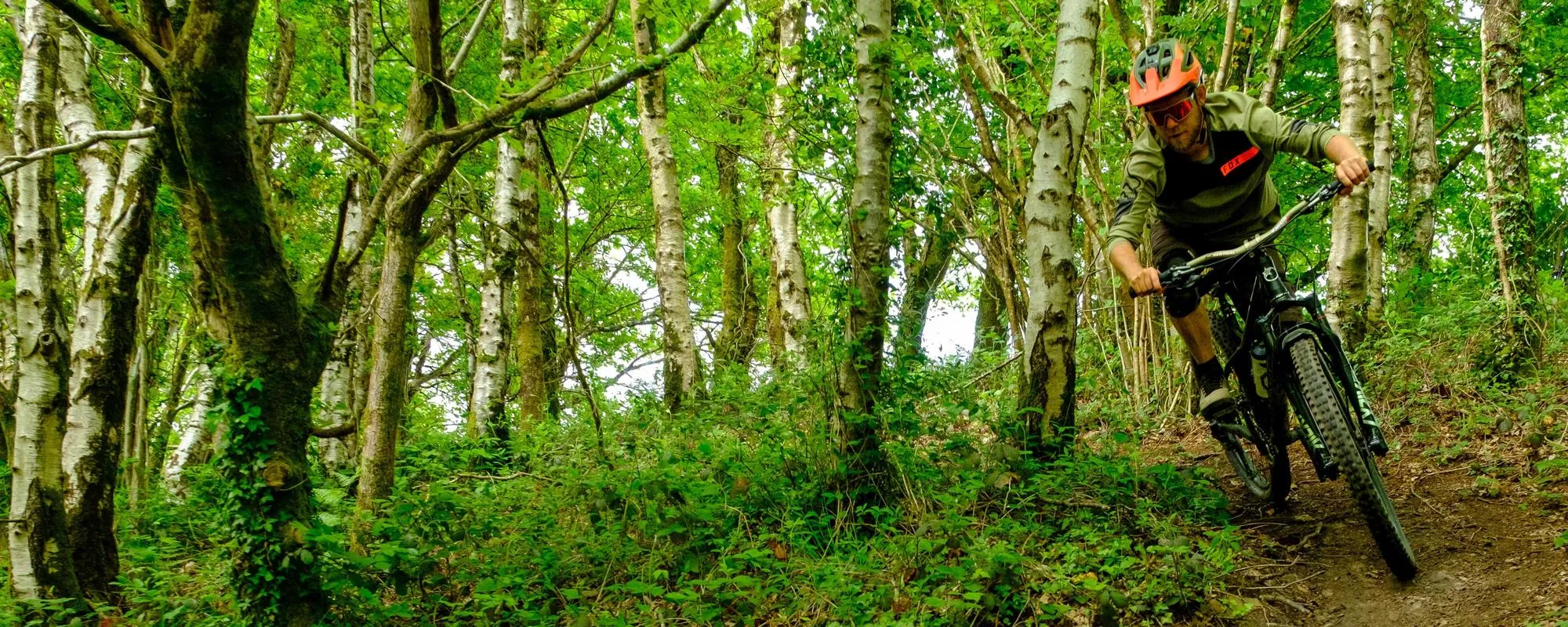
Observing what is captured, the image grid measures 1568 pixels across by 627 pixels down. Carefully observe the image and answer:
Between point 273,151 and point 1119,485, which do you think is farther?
point 273,151

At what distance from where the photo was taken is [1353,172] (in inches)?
121

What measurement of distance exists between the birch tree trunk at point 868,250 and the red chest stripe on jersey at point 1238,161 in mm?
1644

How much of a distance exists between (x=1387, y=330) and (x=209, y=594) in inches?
313

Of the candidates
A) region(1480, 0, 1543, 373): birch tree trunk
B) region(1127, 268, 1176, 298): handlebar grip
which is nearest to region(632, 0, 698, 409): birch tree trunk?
region(1127, 268, 1176, 298): handlebar grip

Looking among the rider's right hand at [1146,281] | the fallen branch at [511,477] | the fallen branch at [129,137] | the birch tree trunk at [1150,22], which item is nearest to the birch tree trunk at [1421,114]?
the birch tree trunk at [1150,22]

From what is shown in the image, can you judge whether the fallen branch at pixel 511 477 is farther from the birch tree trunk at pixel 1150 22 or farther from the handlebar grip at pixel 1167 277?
the birch tree trunk at pixel 1150 22

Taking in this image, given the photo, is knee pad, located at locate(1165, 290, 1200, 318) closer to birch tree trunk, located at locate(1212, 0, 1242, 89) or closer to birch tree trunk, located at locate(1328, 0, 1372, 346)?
birch tree trunk, located at locate(1328, 0, 1372, 346)

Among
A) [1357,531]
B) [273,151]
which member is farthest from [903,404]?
[273,151]

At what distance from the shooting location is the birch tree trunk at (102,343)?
4793mm

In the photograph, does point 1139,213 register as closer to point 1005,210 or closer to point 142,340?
point 1005,210

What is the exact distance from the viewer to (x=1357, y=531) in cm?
390

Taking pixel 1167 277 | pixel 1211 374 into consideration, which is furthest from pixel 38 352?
pixel 1211 374

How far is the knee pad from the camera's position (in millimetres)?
4047

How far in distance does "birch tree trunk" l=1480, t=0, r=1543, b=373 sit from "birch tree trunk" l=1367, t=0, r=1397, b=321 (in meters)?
0.62
